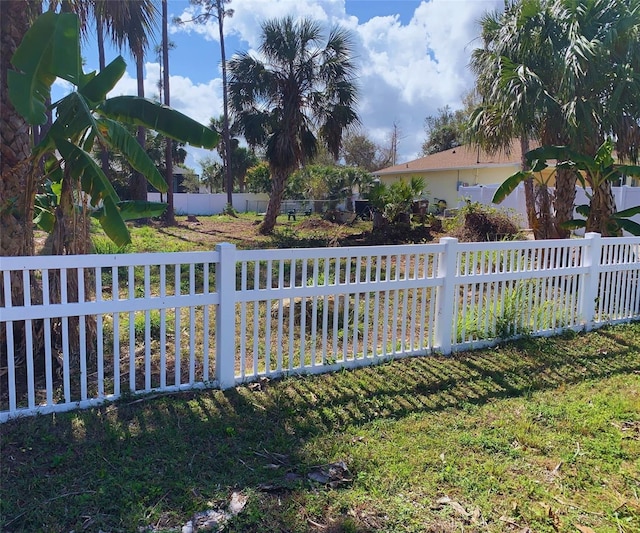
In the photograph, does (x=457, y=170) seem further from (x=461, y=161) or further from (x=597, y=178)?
(x=597, y=178)

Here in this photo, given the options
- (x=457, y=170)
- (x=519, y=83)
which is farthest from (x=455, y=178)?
(x=519, y=83)

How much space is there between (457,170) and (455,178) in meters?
0.65

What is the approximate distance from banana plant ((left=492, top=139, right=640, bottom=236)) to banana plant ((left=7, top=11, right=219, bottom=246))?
6.55m

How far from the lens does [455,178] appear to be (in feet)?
89.4

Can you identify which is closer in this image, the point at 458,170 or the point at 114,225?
the point at 114,225

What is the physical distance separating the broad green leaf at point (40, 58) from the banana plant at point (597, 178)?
736 cm

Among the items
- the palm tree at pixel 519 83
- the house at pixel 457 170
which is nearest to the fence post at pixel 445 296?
the palm tree at pixel 519 83

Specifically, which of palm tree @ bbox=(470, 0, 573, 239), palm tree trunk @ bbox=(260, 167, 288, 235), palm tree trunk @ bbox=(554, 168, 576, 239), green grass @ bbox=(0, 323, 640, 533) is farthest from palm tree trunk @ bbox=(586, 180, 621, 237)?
palm tree trunk @ bbox=(260, 167, 288, 235)

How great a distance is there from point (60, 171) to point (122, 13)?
3821mm

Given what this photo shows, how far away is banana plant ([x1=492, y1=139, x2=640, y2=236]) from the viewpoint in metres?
8.47

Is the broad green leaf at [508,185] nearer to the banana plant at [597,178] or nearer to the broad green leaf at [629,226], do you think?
the banana plant at [597,178]

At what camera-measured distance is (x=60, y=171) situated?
4.88 m

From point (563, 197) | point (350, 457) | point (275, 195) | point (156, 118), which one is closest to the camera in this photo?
point (350, 457)

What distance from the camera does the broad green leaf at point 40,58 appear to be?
361cm
